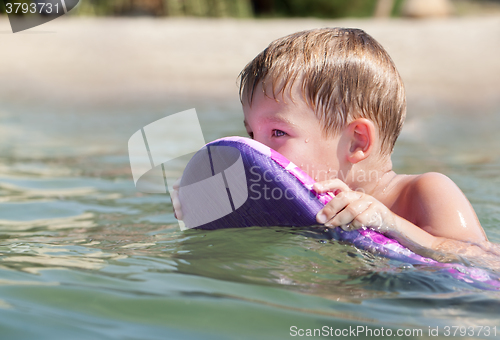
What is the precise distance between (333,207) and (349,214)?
7 centimetres

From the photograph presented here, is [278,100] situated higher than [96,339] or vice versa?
[278,100]

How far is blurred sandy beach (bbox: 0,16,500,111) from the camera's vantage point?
9875mm

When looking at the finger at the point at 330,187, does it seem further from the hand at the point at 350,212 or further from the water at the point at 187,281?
the water at the point at 187,281

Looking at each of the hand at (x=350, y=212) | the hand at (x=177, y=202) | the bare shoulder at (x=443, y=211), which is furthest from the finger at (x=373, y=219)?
the hand at (x=177, y=202)

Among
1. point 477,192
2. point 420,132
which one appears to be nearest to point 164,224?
point 477,192

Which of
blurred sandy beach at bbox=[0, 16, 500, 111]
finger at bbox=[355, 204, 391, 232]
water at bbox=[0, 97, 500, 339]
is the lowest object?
water at bbox=[0, 97, 500, 339]

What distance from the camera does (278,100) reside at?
2.48m

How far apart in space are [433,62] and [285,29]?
3.06m

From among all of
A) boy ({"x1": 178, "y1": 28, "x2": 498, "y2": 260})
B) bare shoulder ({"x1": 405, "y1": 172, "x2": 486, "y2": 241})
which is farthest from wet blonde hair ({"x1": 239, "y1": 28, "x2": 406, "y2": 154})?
bare shoulder ({"x1": 405, "y1": 172, "x2": 486, "y2": 241})

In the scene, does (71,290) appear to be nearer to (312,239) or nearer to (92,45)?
(312,239)

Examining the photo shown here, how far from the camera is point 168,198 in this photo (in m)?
4.06

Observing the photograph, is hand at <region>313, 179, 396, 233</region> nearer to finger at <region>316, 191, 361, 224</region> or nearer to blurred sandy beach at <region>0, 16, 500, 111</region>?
finger at <region>316, 191, 361, 224</region>

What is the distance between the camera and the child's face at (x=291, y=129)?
97.7 inches

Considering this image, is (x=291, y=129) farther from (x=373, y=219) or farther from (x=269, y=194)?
(x=373, y=219)
